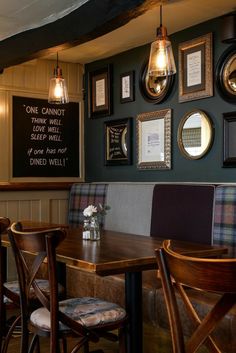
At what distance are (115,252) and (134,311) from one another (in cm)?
31

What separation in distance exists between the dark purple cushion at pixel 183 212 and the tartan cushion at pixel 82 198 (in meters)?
0.80

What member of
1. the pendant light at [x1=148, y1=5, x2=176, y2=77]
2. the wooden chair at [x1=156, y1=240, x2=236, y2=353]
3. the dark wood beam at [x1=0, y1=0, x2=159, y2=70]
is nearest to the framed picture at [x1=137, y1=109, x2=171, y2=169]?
the dark wood beam at [x1=0, y1=0, x2=159, y2=70]

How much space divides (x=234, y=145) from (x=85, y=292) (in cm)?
169

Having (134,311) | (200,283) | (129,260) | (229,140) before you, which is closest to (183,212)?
(229,140)

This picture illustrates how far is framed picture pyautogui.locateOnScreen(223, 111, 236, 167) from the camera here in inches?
154

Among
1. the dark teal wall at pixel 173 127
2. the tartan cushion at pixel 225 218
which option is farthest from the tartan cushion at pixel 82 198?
the tartan cushion at pixel 225 218

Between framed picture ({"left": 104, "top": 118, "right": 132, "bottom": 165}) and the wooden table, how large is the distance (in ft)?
7.18

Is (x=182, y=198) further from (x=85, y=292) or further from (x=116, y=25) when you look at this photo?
(x=116, y=25)

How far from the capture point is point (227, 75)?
3959 millimetres

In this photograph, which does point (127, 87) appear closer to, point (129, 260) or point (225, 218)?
point (225, 218)

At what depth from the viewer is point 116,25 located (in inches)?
131

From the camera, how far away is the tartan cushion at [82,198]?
494 cm

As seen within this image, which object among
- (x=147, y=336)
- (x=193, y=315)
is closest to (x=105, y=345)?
(x=147, y=336)

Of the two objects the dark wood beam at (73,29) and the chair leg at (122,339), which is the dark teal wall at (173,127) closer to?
the dark wood beam at (73,29)
